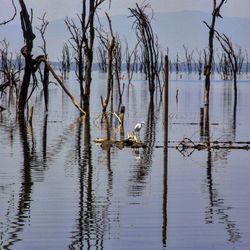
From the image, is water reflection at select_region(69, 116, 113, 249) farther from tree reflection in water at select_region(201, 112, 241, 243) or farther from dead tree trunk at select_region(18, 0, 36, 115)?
dead tree trunk at select_region(18, 0, 36, 115)

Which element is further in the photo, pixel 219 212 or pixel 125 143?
pixel 125 143

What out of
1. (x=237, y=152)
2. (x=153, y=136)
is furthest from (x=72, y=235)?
(x=153, y=136)

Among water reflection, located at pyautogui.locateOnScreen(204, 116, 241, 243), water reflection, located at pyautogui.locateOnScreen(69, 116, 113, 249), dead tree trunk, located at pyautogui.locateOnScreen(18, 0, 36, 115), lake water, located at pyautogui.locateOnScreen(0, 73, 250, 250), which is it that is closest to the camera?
water reflection, located at pyautogui.locateOnScreen(69, 116, 113, 249)

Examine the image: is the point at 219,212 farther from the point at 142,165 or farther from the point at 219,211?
the point at 142,165

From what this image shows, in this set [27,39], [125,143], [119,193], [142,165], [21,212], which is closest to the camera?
[21,212]

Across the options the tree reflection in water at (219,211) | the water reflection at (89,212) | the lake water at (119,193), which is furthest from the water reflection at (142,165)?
the tree reflection in water at (219,211)

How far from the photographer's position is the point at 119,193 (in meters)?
10.5

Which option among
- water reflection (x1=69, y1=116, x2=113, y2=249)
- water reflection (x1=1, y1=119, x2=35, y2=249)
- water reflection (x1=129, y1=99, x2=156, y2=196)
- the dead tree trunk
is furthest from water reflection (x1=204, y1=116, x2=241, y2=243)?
the dead tree trunk

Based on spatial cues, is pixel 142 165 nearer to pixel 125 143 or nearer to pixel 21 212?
pixel 125 143

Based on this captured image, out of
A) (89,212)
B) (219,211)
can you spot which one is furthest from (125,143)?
(89,212)

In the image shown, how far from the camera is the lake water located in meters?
8.03

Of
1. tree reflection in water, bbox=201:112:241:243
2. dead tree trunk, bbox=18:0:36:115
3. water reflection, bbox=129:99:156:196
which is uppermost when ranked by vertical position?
dead tree trunk, bbox=18:0:36:115

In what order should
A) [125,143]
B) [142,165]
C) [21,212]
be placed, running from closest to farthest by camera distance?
[21,212] → [142,165] → [125,143]

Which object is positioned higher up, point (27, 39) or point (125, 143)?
point (27, 39)
